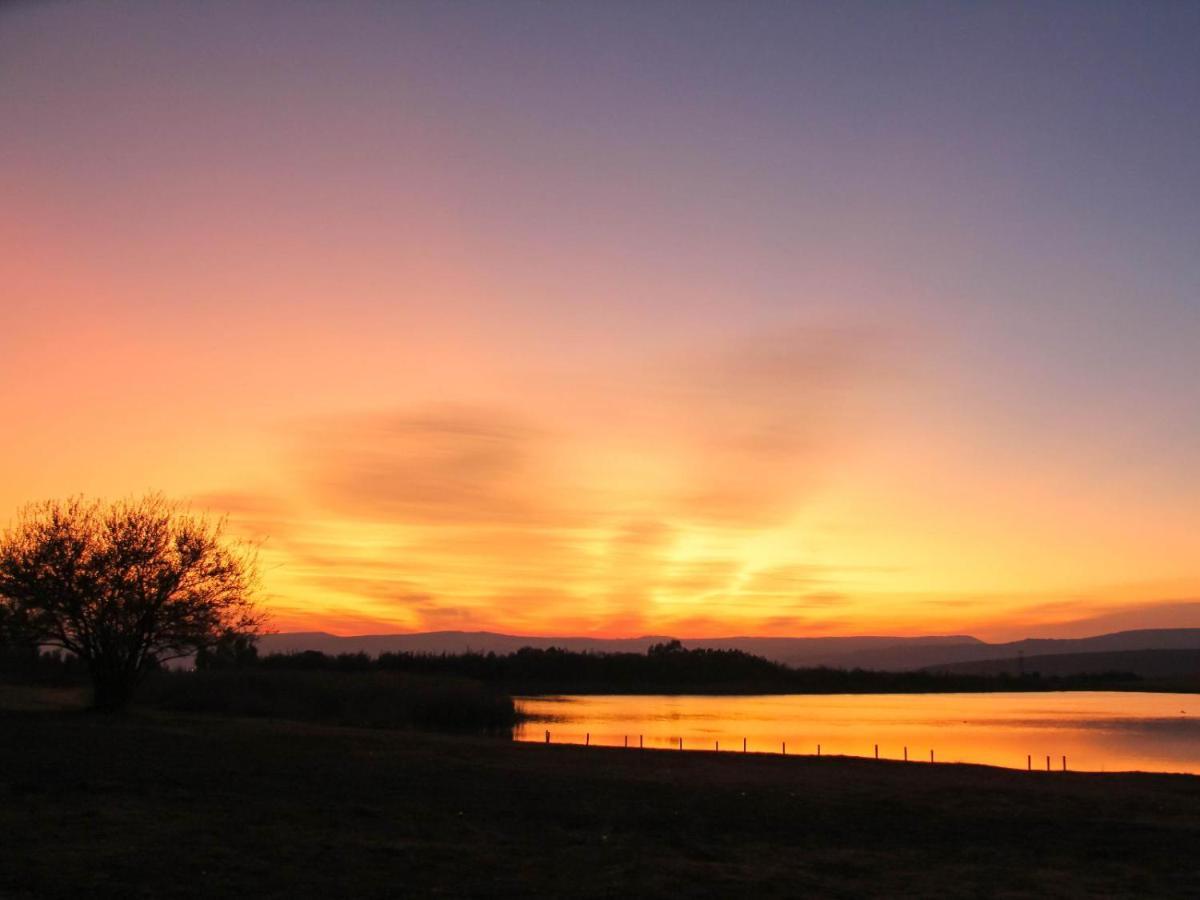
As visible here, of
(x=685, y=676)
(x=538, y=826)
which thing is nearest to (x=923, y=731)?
(x=538, y=826)

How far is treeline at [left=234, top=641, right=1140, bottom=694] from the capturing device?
494ft

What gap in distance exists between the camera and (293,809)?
65.8 feet

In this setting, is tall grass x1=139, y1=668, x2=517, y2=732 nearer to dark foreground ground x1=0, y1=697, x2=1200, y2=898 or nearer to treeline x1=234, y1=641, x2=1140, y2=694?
dark foreground ground x1=0, y1=697, x2=1200, y2=898

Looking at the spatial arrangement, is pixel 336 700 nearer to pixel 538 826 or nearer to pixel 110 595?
pixel 110 595

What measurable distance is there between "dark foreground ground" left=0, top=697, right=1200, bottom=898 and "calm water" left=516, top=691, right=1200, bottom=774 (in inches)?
746

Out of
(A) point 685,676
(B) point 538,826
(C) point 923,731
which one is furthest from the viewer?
(A) point 685,676

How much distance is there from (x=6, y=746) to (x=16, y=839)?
13.3 meters

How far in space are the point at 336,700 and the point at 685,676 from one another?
120 meters

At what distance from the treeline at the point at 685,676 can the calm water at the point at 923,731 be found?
172 feet

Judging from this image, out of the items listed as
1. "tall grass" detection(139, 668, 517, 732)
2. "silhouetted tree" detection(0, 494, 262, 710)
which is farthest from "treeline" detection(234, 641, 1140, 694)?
"silhouetted tree" detection(0, 494, 262, 710)

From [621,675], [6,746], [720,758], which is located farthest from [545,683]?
[6,746]

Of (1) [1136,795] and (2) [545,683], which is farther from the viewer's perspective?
(2) [545,683]

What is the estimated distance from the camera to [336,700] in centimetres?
6322

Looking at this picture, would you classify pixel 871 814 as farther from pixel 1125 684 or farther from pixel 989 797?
pixel 1125 684
